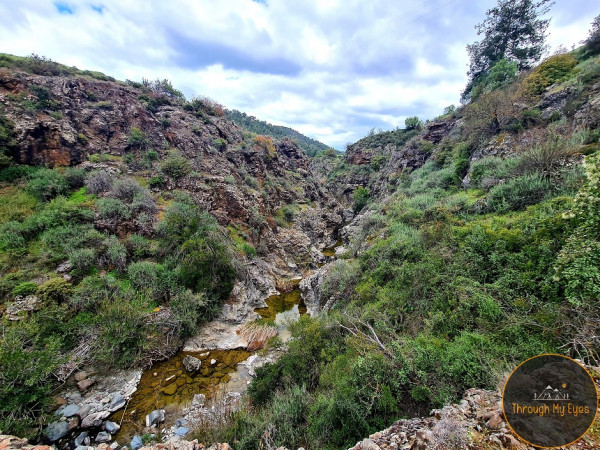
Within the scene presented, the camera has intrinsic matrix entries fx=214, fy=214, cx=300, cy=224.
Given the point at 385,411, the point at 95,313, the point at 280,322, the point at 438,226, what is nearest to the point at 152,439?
the point at 95,313

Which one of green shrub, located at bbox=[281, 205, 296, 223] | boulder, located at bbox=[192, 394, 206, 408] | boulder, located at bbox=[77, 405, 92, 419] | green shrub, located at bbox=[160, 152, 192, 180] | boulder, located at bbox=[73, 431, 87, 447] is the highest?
green shrub, located at bbox=[160, 152, 192, 180]

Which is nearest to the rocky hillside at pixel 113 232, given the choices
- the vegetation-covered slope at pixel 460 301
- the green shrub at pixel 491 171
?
→ the vegetation-covered slope at pixel 460 301

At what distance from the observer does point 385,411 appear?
419cm

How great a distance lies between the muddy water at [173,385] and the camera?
23.3 feet

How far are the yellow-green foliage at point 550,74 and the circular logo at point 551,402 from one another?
69.3 ft

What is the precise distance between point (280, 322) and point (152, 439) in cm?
784

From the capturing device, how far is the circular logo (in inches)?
92.0

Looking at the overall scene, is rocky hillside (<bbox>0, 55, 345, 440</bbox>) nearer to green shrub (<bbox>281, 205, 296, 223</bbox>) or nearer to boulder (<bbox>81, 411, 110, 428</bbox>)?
green shrub (<bbox>281, 205, 296, 223</bbox>)

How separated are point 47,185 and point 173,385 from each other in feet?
44.5

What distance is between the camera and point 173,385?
8.50m

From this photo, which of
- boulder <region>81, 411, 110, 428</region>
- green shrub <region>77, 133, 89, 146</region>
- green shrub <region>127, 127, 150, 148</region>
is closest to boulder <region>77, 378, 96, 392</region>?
boulder <region>81, 411, 110, 428</region>

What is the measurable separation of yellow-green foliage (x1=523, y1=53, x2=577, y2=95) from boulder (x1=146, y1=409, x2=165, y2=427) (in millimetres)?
27411

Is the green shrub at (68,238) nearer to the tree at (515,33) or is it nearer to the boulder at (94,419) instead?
the boulder at (94,419)

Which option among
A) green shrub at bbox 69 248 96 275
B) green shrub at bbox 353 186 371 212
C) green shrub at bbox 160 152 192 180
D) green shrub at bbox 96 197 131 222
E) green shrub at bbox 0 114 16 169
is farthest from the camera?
green shrub at bbox 353 186 371 212
